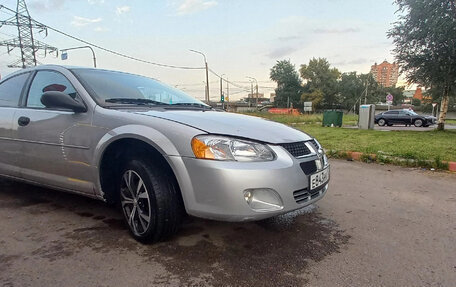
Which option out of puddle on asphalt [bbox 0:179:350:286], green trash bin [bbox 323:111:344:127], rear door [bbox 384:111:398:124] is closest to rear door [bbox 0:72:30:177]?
puddle on asphalt [bbox 0:179:350:286]

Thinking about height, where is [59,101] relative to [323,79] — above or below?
below

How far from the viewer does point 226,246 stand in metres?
2.53

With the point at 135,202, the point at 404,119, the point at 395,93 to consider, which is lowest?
the point at 404,119

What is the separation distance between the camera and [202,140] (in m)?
2.24

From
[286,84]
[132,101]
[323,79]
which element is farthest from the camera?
[286,84]

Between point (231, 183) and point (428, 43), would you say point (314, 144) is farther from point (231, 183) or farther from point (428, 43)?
point (428, 43)

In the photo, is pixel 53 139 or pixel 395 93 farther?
pixel 395 93

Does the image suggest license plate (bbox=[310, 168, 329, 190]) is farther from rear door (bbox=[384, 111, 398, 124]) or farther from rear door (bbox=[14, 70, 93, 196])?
rear door (bbox=[384, 111, 398, 124])

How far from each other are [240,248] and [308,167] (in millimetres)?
835

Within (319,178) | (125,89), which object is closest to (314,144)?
(319,178)


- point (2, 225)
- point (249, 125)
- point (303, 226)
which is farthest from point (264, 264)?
point (2, 225)

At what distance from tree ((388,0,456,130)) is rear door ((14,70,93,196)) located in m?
14.1

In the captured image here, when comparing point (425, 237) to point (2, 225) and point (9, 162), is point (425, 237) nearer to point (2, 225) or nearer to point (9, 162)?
point (2, 225)

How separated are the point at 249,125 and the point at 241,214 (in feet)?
2.57
